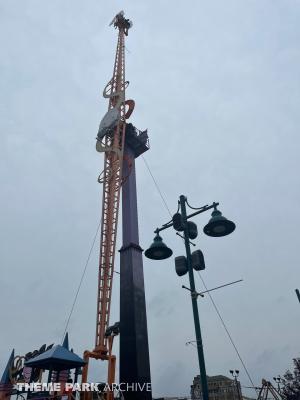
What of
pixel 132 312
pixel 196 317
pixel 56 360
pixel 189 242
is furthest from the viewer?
pixel 132 312

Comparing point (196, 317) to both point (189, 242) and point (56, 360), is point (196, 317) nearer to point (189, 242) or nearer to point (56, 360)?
point (189, 242)

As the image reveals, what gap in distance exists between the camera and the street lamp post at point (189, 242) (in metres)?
8.67

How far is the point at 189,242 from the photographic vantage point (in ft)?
Result: 32.0

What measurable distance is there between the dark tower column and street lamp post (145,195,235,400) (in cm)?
1515

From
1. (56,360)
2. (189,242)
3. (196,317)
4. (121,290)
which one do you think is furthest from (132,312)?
(196,317)

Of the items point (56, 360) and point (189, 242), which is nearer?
point (189, 242)

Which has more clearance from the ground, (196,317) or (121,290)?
(121,290)

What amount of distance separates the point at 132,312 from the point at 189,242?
54.8 ft

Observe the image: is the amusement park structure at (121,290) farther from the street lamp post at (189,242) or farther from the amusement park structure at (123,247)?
the street lamp post at (189,242)

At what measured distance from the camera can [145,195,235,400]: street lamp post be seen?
867cm

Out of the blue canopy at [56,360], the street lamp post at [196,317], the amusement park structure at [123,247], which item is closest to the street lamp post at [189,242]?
the street lamp post at [196,317]

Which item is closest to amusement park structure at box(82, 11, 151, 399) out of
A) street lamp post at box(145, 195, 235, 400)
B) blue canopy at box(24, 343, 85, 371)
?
blue canopy at box(24, 343, 85, 371)

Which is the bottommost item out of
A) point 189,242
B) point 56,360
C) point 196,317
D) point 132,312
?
point 196,317

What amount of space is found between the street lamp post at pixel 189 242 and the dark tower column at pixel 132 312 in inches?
597
